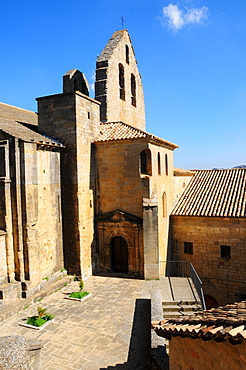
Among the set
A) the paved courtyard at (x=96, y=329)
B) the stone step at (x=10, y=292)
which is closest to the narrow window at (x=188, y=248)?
the paved courtyard at (x=96, y=329)

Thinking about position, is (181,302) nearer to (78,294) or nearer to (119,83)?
(78,294)

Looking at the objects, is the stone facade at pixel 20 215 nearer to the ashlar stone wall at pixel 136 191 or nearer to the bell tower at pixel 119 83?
the ashlar stone wall at pixel 136 191

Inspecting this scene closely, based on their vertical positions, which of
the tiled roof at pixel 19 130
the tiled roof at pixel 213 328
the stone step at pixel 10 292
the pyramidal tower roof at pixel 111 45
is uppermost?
the pyramidal tower roof at pixel 111 45

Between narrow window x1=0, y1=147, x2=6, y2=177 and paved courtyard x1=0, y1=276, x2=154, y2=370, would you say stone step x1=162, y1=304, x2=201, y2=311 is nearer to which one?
paved courtyard x1=0, y1=276, x2=154, y2=370

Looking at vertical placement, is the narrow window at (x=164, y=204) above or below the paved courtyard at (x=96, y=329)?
above

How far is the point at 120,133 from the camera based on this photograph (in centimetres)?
1543

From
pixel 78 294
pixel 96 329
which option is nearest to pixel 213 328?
pixel 96 329

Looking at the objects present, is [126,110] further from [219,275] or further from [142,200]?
[219,275]

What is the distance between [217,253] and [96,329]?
8765 mm

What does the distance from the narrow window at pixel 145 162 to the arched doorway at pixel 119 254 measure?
3776mm

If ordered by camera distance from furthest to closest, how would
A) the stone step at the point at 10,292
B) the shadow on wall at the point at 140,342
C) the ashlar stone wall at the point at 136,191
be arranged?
1. the ashlar stone wall at the point at 136,191
2. the stone step at the point at 10,292
3. the shadow on wall at the point at 140,342

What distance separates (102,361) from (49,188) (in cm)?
796

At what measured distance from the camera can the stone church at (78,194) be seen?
12258 millimetres

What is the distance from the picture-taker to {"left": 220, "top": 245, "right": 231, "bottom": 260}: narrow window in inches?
627
